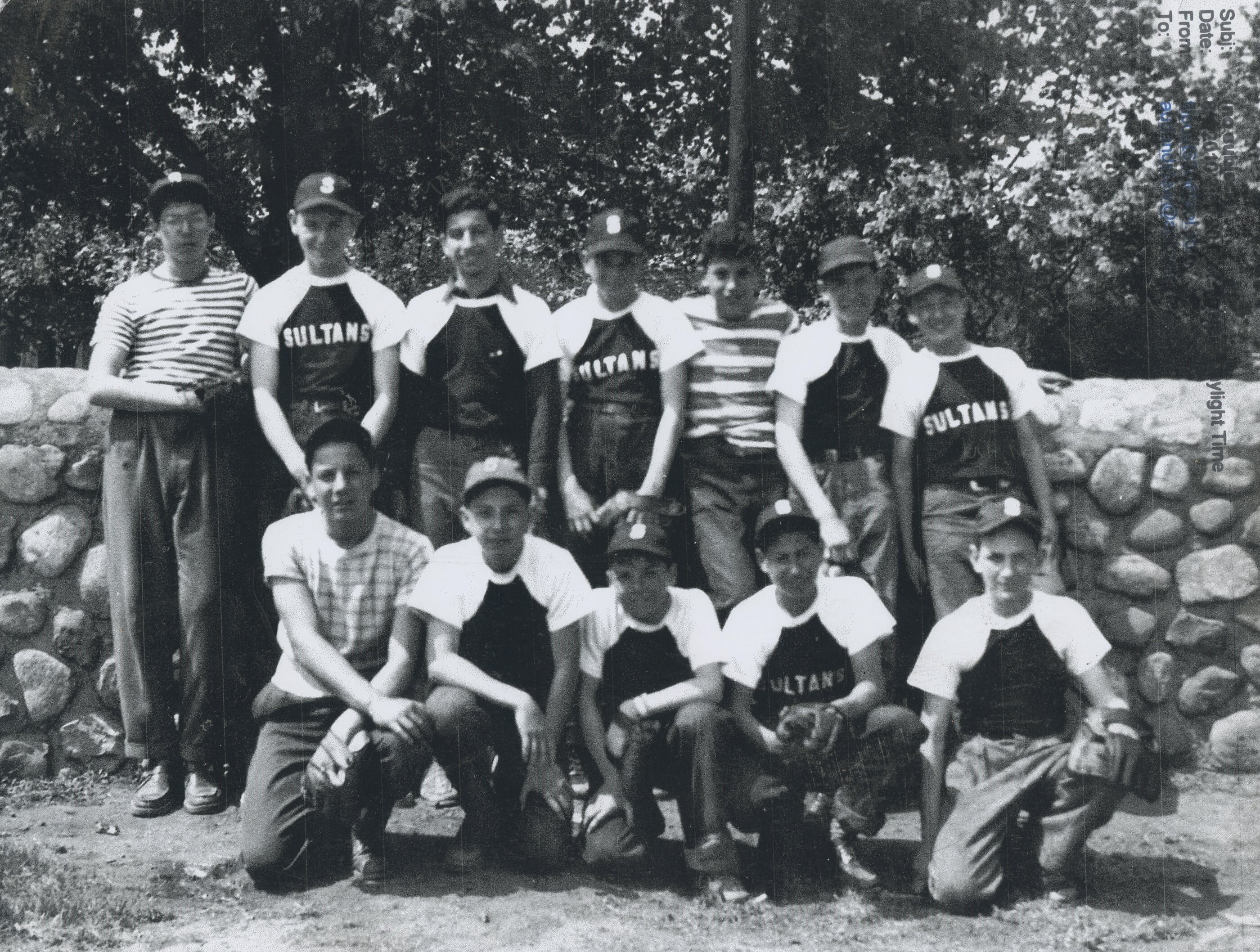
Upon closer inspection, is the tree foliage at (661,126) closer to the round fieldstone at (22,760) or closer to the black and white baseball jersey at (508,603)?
the black and white baseball jersey at (508,603)

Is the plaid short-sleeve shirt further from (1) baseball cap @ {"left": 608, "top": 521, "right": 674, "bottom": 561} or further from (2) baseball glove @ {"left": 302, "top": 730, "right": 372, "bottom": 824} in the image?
(1) baseball cap @ {"left": 608, "top": 521, "right": 674, "bottom": 561}

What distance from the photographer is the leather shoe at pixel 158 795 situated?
14.8 ft

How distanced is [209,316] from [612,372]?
1.38 m

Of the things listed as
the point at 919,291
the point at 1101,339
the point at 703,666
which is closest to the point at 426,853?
the point at 703,666

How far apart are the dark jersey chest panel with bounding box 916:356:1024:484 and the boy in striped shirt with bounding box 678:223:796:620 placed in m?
0.51

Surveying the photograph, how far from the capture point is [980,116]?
30.3 feet

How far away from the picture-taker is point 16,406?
4.89m

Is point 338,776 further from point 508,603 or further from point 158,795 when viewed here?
point 158,795

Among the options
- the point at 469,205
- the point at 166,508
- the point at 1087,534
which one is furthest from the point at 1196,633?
the point at 166,508

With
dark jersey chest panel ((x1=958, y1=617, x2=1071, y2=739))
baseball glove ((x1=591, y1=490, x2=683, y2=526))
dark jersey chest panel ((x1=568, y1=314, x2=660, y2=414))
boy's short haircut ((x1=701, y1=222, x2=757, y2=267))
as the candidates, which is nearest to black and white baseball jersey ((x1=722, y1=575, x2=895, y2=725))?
dark jersey chest panel ((x1=958, y1=617, x2=1071, y2=739))

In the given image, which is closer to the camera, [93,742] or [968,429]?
A: [968,429]

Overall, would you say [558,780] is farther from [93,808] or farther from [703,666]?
[93,808]

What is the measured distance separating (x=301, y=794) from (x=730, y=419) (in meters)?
1.81

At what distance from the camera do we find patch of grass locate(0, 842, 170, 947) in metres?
3.43
